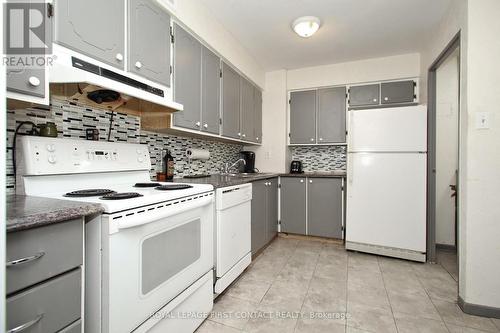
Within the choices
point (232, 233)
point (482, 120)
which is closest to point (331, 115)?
point (482, 120)

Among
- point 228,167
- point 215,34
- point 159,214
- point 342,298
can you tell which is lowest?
point 342,298

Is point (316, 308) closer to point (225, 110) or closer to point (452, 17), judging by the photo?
point (225, 110)

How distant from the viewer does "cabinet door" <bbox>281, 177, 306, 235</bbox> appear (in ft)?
10.7

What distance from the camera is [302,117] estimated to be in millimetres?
3605

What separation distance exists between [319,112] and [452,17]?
170 centimetres

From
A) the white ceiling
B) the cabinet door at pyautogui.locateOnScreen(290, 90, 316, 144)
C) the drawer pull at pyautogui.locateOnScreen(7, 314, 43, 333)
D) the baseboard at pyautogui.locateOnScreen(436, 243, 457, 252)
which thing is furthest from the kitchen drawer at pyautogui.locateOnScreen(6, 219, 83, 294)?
the baseboard at pyautogui.locateOnScreen(436, 243, 457, 252)

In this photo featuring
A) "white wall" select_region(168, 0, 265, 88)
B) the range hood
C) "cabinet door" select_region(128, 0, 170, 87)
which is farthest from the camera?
"white wall" select_region(168, 0, 265, 88)

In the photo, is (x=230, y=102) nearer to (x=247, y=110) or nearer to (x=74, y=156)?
(x=247, y=110)

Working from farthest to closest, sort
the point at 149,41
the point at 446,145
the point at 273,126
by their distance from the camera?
1. the point at 273,126
2. the point at 446,145
3. the point at 149,41

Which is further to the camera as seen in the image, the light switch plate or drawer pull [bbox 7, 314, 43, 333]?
the light switch plate

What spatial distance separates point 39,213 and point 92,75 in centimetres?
62

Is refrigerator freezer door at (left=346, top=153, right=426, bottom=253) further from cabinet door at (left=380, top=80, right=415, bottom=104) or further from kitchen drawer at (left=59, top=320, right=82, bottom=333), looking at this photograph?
kitchen drawer at (left=59, top=320, right=82, bottom=333)

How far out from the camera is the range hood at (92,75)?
1.03m

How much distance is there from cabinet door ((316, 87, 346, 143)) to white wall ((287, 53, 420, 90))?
14cm
